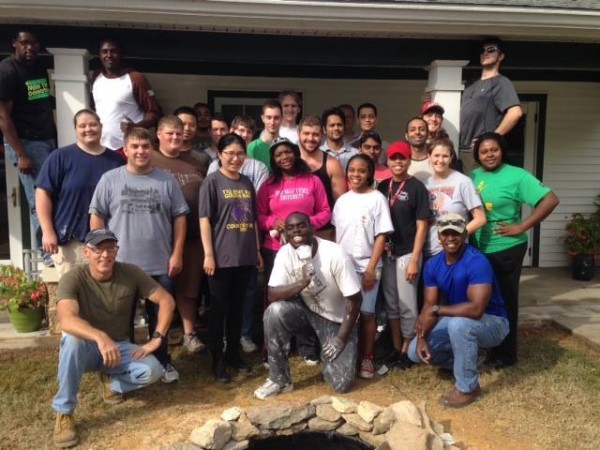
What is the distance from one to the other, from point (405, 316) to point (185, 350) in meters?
1.68

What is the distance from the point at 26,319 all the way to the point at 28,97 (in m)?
1.74

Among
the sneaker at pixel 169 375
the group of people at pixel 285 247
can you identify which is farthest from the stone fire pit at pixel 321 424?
the sneaker at pixel 169 375

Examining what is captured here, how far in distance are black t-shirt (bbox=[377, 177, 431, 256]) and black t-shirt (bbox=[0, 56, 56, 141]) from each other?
9.22 feet

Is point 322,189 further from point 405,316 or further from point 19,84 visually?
point 19,84

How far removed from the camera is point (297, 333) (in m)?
3.63

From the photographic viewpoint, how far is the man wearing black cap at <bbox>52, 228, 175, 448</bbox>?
3000 mm

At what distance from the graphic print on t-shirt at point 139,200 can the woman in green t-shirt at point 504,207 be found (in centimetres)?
217

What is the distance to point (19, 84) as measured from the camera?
14.0 feet

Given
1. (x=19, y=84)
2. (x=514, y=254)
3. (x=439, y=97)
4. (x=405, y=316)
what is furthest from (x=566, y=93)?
(x=19, y=84)

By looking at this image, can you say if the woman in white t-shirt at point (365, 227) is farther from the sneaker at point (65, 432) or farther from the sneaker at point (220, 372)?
the sneaker at point (65, 432)

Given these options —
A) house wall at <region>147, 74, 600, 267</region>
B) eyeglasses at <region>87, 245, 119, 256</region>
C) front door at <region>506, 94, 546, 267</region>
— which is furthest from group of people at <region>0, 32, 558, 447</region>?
front door at <region>506, 94, 546, 267</region>

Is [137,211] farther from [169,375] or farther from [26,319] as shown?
[26,319]

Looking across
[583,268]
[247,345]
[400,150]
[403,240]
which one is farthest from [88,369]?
[583,268]

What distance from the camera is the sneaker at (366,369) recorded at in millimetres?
3783
